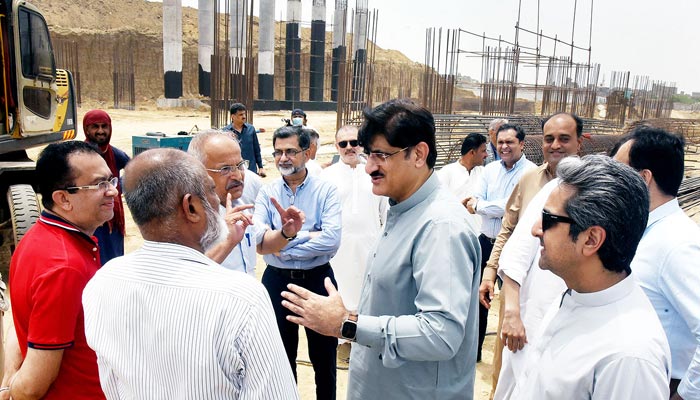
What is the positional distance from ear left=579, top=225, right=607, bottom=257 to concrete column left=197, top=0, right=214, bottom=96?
1054 inches

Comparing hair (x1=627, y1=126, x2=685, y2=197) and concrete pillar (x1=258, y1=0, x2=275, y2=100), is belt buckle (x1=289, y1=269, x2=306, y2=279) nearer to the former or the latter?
hair (x1=627, y1=126, x2=685, y2=197)

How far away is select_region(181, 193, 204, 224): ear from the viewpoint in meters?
1.38

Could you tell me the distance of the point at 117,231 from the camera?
351cm

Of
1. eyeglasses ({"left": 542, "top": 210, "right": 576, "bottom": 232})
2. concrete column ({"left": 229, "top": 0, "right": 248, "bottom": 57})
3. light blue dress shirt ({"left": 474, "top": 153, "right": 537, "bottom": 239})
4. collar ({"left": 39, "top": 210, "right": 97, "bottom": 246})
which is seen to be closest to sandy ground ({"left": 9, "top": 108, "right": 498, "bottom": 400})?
light blue dress shirt ({"left": 474, "top": 153, "right": 537, "bottom": 239})

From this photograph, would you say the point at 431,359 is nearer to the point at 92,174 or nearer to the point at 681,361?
the point at 681,361

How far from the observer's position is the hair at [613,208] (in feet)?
4.58

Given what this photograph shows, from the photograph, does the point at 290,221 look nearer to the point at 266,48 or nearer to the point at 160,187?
the point at 160,187

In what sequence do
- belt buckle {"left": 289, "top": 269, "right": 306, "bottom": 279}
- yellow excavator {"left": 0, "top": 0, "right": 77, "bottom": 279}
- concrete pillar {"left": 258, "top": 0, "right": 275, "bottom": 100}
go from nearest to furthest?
belt buckle {"left": 289, "top": 269, "right": 306, "bottom": 279}, yellow excavator {"left": 0, "top": 0, "right": 77, "bottom": 279}, concrete pillar {"left": 258, "top": 0, "right": 275, "bottom": 100}

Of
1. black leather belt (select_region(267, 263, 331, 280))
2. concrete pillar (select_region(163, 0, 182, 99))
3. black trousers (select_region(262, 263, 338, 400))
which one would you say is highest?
concrete pillar (select_region(163, 0, 182, 99))

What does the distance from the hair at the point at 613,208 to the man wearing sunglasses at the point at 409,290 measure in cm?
39

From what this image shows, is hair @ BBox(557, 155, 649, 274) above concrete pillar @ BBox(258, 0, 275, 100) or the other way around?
the other way around

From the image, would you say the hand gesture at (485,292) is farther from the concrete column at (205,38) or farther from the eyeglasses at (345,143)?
the concrete column at (205,38)

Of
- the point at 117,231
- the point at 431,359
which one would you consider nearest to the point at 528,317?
the point at 431,359

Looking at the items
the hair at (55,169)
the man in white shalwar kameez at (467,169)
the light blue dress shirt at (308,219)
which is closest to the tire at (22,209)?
the light blue dress shirt at (308,219)
